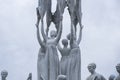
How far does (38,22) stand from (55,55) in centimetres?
165

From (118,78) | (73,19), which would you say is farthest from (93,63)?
(73,19)

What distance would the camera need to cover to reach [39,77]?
25469 millimetres

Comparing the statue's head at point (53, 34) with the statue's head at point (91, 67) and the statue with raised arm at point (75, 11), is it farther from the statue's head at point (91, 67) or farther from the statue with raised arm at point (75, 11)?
the statue's head at point (91, 67)

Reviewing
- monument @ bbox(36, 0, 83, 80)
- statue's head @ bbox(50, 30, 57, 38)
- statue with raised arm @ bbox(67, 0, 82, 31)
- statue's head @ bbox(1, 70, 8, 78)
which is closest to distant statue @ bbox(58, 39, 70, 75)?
monument @ bbox(36, 0, 83, 80)

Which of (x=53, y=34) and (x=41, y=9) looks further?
(x=41, y=9)

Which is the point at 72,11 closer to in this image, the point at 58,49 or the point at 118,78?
the point at 58,49

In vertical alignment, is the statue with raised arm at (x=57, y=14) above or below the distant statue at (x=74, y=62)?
above

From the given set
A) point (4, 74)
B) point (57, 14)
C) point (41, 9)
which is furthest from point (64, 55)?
point (4, 74)

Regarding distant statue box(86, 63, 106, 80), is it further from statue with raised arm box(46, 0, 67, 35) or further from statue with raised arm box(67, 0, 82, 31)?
statue with raised arm box(46, 0, 67, 35)

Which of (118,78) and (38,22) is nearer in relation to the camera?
(118,78)

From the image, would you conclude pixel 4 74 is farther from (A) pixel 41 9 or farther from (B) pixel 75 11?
(B) pixel 75 11

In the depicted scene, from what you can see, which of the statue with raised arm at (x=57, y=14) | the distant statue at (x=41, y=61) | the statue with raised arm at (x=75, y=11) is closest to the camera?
the distant statue at (x=41, y=61)

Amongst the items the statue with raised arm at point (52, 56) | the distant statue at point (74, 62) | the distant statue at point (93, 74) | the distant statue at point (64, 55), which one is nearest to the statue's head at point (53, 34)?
the statue with raised arm at point (52, 56)

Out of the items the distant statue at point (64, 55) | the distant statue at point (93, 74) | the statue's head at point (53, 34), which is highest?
the statue's head at point (53, 34)
